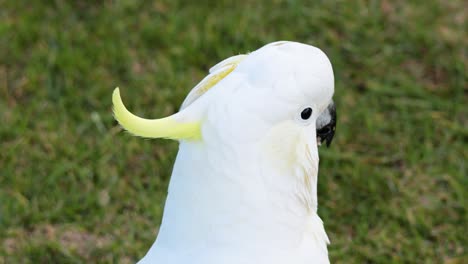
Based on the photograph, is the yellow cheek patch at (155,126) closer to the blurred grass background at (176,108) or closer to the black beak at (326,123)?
the black beak at (326,123)

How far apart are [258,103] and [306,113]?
0.12m

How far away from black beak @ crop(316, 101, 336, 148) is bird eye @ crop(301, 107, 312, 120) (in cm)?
12

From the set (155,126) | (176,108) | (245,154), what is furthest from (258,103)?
(176,108)

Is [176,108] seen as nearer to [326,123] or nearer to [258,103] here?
[326,123]

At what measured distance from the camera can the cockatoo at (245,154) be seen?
1629 millimetres

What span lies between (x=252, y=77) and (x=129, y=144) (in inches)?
55.5

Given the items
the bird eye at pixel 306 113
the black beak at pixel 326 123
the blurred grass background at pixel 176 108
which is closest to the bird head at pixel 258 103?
the bird eye at pixel 306 113

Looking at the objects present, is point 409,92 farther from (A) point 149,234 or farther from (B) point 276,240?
(B) point 276,240

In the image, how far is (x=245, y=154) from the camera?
5.38 feet

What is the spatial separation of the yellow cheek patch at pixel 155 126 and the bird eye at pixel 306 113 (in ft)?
0.70

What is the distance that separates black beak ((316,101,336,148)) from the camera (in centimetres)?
181

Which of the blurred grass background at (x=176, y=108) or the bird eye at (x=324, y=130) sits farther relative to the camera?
the blurred grass background at (x=176, y=108)

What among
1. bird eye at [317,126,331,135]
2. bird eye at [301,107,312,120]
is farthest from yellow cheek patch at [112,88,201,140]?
bird eye at [317,126,331,135]

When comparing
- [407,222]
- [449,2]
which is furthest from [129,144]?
[449,2]
